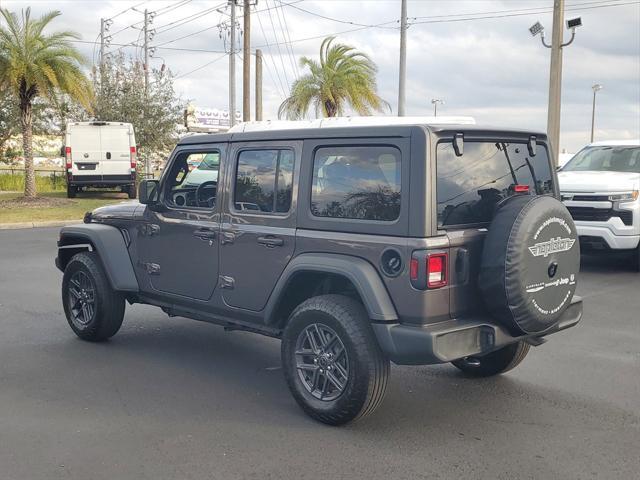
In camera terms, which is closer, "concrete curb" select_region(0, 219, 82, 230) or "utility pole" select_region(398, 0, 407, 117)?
"concrete curb" select_region(0, 219, 82, 230)

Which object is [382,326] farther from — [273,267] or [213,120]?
[213,120]

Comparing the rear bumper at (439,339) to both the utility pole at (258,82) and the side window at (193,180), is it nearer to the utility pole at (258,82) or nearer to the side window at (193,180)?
the side window at (193,180)

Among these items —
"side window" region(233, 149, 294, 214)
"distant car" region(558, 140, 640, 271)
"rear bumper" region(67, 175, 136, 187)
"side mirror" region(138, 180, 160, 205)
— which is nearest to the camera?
"side window" region(233, 149, 294, 214)

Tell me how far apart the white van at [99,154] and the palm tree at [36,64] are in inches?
71.9

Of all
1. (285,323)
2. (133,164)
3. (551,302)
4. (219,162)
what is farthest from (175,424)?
(133,164)

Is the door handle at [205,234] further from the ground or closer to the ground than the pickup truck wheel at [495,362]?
further from the ground

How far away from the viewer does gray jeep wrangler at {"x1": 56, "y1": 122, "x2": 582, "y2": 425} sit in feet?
13.9

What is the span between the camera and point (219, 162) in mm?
5438

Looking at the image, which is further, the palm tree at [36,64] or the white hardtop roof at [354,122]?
the palm tree at [36,64]

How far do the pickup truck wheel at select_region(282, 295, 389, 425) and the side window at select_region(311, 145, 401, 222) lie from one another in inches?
21.9

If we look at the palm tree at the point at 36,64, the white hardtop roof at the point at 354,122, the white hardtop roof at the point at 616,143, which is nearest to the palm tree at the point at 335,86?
the palm tree at the point at 36,64

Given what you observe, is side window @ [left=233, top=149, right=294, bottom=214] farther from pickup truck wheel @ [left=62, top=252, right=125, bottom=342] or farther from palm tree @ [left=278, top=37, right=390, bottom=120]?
palm tree @ [left=278, top=37, right=390, bottom=120]

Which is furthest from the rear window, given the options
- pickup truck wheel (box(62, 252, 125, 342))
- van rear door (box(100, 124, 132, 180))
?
van rear door (box(100, 124, 132, 180))

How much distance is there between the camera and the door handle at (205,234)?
5.36m
